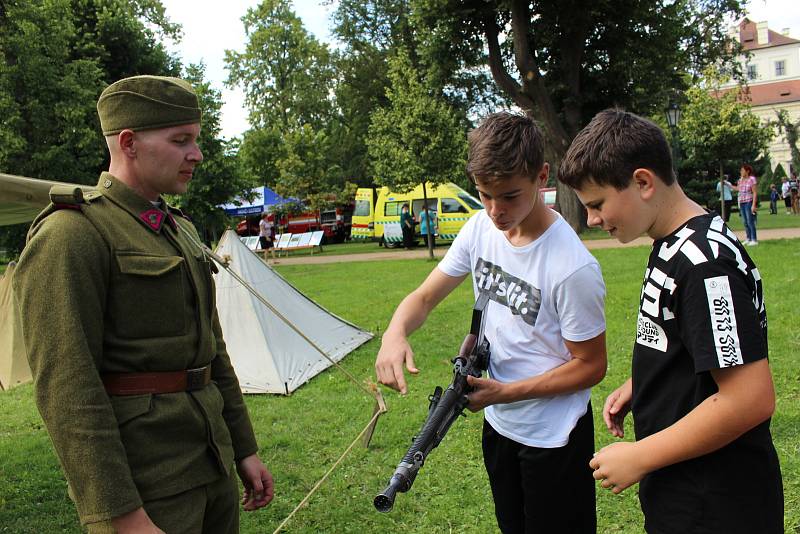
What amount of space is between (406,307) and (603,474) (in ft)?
3.47

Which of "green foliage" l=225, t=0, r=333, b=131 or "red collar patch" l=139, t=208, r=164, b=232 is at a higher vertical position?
"green foliage" l=225, t=0, r=333, b=131

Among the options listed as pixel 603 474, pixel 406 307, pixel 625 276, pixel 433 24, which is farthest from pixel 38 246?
pixel 433 24

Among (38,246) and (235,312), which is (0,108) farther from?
(38,246)

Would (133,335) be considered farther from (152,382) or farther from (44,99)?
(44,99)

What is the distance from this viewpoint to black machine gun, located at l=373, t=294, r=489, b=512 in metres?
1.72

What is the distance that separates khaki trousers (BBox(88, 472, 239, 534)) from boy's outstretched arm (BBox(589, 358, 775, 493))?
134 cm

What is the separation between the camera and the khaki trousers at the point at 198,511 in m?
1.96

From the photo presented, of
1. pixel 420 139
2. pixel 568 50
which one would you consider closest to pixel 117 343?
pixel 420 139

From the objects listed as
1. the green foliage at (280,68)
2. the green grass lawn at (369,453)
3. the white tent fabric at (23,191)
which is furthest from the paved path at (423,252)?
the green foliage at (280,68)

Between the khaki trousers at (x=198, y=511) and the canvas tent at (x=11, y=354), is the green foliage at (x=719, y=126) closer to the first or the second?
the canvas tent at (x=11, y=354)

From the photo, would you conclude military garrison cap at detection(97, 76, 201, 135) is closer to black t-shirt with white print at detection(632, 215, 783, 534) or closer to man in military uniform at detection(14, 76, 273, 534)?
man in military uniform at detection(14, 76, 273, 534)

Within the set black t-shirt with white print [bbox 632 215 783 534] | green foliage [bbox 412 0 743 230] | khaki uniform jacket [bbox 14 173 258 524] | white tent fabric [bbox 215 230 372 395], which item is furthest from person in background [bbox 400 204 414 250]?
black t-shirt with white print [bbox 632 215 783 534]

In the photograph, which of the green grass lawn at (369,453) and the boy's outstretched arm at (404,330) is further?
the green grass lawn at (369,453)

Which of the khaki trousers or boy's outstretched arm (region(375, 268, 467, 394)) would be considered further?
boy's outstretched arm (region(375, 268, 467, 394))
